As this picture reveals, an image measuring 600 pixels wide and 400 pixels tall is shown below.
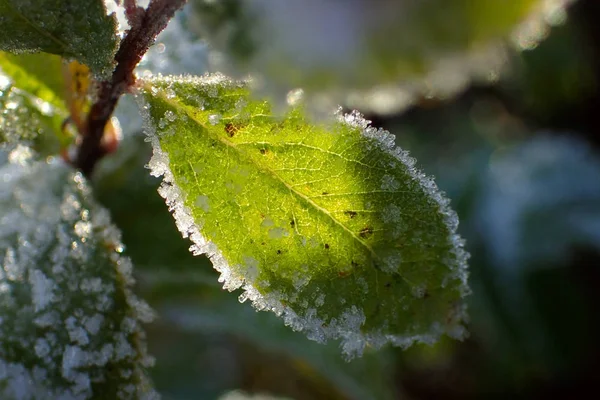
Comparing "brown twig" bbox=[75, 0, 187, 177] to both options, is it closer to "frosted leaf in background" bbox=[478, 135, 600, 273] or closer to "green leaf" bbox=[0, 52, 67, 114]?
"green leaf" bbox=[0, 52, 67, 114]

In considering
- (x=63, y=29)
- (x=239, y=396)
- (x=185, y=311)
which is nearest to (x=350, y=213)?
(x=63, y=29)

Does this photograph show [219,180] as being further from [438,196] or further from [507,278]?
[507,278]

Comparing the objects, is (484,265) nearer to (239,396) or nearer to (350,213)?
(239,396)

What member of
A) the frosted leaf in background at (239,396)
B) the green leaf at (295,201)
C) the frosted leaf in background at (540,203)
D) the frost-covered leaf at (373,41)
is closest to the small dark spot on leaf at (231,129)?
the green leaf at (295,201)

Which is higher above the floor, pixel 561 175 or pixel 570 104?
pixel 570 104

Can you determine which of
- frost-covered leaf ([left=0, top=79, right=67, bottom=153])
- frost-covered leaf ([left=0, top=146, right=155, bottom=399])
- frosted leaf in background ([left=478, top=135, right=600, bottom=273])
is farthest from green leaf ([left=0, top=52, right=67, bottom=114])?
frosted leaf in background ([left=478, top=135, right=600, bottom=273])

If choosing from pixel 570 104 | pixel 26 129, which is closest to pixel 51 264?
pixel 26 129
